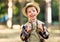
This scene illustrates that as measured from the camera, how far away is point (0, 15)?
26.4 meters

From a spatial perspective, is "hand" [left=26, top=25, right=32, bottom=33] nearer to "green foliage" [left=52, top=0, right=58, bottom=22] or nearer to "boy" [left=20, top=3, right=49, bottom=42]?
"boy" [left=20, top=3, right=49, bottom=42]

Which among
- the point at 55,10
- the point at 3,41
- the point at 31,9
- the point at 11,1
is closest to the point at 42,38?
the point at 31,9

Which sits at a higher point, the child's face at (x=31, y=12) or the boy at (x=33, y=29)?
the child's face at (x=31, y=12)

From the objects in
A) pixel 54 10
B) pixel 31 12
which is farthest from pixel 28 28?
pixel 54 10

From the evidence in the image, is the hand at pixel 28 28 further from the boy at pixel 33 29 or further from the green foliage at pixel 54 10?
the green foliage at pixel 54 10

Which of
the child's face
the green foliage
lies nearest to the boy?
the child's face

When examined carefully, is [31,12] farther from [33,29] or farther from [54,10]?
[54,10]

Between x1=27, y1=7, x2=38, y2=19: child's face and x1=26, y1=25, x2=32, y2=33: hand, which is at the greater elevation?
x1=27, y1=7, x2=38, y2=19: child's face

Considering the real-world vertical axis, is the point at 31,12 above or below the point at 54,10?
above

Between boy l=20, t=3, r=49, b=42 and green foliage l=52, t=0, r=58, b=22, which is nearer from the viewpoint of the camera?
boy l=20, t=3, r=49, b=42

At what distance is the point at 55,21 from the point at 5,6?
508cm

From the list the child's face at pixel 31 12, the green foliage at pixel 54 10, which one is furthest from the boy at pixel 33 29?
the green foliage at pixel 54 10

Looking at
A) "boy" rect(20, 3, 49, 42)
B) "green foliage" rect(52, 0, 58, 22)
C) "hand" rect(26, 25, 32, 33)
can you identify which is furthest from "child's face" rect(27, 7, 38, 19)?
"green foliage" rect(52, 0, 58, 22)

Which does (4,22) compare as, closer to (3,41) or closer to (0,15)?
(0,15)
